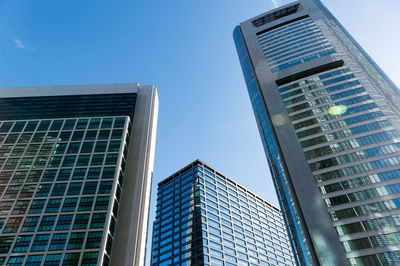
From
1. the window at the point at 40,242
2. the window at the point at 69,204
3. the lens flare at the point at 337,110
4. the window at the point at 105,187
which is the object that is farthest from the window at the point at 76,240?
the lens flare at the point at 337,110

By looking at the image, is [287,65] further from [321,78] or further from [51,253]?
[51,253]

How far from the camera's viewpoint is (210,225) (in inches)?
3991

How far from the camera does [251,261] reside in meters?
107

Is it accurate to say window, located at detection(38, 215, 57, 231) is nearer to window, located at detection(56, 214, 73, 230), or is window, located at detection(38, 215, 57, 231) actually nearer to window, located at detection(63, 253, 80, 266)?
window, located at detection(56, 214, 73, 230)

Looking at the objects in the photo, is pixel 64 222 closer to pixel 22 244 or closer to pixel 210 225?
pixel 22 244

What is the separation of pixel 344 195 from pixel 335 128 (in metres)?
18.1

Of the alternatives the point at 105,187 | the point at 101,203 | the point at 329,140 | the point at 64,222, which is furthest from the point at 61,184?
the point at 329,140

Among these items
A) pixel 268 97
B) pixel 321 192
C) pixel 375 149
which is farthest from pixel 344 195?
pixel 268 97

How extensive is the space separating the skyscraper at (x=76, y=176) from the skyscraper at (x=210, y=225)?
2775cm

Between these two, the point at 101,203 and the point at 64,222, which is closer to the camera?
the point at 64,222

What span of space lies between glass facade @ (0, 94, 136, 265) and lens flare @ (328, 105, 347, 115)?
64.7 meters

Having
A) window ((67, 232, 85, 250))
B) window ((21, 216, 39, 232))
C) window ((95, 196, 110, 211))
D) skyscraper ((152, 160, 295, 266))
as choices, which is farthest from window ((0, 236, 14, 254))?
skyscraper ((152, 160, 295, 266))

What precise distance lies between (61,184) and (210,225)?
57.6 metres

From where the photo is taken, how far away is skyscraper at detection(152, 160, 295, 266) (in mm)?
97562
